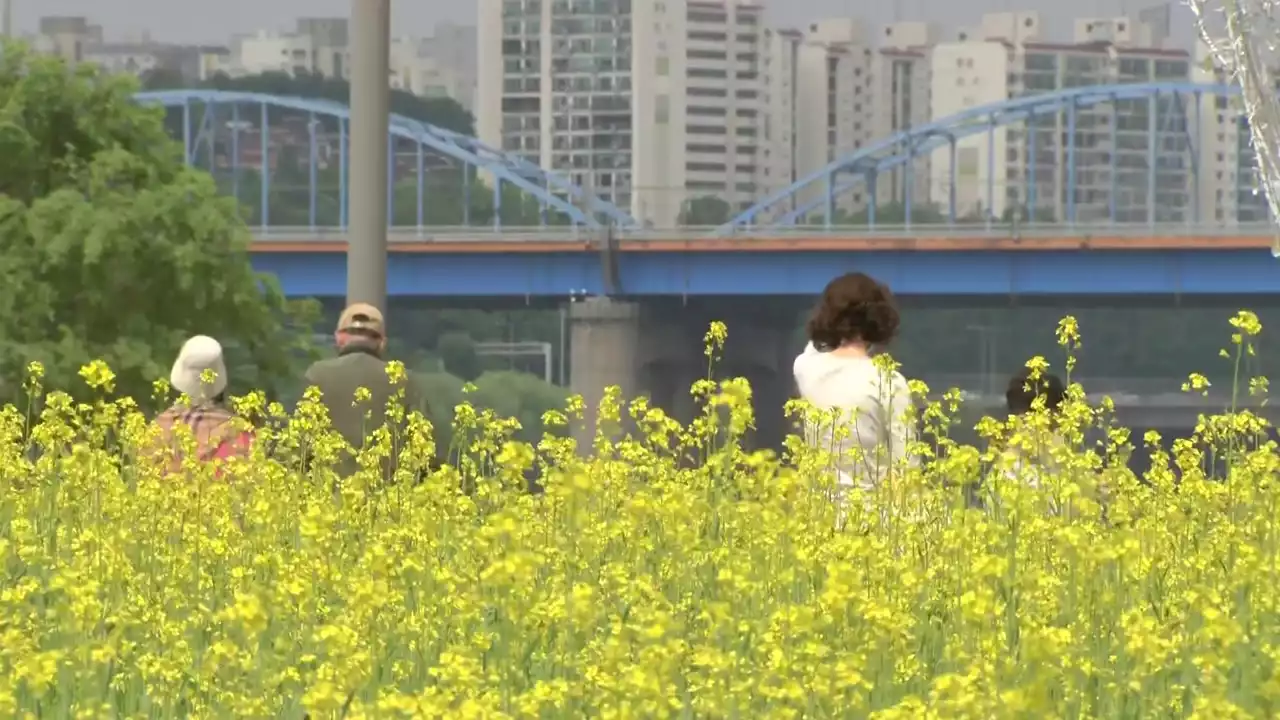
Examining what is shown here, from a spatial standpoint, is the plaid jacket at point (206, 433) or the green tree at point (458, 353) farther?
the green tree at point (458, 353)

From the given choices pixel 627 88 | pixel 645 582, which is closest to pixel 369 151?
pixel 645 582

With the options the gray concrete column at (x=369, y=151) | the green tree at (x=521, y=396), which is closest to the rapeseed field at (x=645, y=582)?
the gray concrete column at (x=369, y=151)

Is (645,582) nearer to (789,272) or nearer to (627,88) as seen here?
(789,272)

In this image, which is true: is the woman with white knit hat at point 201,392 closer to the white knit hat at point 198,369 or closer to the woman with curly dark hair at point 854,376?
the white knit hat at point 198,369

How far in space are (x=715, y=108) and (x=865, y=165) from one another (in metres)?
77.0

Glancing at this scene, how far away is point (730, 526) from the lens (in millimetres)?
7039

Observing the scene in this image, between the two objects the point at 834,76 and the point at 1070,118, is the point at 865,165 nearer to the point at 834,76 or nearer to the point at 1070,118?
the point at 1070,118

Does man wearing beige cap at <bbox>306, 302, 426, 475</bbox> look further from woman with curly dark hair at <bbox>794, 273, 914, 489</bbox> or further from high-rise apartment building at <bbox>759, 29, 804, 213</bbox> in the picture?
high-rise apartment building at <bbox>759, 29, 804, 213</bbox>

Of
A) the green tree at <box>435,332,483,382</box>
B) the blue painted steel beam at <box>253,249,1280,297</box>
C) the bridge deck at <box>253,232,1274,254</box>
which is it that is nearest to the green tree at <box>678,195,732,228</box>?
the green tree at <box>435,332,483,382</box>

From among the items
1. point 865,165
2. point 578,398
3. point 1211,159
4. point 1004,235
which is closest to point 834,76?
point 1211,159

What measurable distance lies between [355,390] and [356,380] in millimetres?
35

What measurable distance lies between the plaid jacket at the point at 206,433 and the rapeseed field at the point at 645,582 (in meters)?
0.12

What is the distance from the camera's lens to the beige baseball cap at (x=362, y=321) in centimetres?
931

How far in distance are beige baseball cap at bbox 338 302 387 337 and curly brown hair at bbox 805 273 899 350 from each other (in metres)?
1.94
